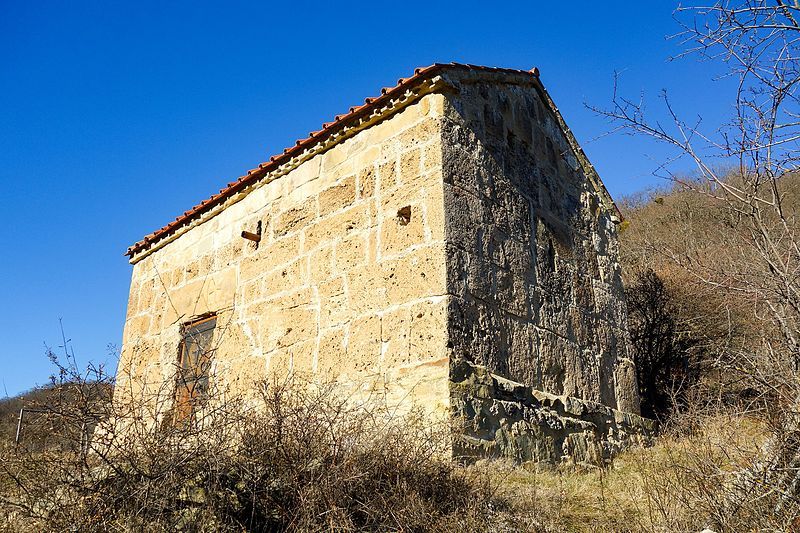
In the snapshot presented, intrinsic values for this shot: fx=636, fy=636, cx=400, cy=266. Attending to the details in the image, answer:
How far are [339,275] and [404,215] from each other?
33.5 inches

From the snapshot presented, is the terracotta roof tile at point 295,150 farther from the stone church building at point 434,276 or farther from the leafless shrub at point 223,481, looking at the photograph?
the leafless shrub at point 223,481

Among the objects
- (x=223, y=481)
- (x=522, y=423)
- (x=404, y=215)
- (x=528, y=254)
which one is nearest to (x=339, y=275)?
(x=404, y=215)

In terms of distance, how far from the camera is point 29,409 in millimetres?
3422

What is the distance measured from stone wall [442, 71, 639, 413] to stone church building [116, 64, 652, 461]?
2 centimetres

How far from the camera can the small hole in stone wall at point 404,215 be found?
5371 mm

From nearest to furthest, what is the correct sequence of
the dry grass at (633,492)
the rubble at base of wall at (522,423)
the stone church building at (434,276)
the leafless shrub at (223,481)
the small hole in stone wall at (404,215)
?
the leafless shrub at (223,481)
the dry grass at (633,492)
the rubble at base of wall at (522,423)
the stone church building at (434,276)
the small hole in stone wall at (404,215)

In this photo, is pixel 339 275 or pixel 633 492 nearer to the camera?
pixel 633 492

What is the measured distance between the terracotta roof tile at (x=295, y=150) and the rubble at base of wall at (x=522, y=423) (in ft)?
8.41

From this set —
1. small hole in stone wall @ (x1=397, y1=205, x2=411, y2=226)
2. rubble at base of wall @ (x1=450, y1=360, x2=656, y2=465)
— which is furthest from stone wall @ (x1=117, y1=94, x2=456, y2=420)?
rubble at base of wall @ (x1=450, y1=360, x2=656, y2=465)

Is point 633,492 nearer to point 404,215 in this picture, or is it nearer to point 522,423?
point 522,423

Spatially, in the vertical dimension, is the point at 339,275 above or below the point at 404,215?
below

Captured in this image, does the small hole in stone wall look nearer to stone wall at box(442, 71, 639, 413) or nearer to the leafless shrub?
stone wall at box(442, 71, 639, 413)

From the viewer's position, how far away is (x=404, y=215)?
540cm

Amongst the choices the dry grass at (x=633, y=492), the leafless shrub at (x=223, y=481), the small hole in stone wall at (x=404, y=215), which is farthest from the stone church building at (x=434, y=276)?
the leafless shrub at (x=223, y=481)
